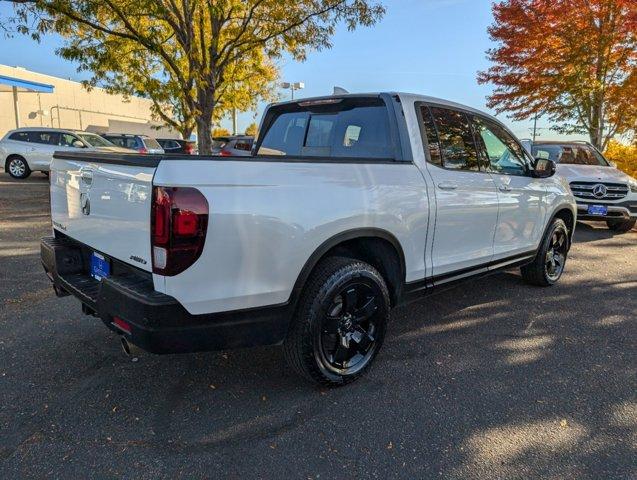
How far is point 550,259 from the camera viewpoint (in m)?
5.26

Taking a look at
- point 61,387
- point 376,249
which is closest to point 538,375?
point 376,249

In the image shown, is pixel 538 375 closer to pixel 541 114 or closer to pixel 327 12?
pixel 327 12

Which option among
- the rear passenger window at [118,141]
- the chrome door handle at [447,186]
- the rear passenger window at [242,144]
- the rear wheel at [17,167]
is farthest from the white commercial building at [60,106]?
the chrome door handle at [447,186]

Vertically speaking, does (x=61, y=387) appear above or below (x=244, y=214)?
below

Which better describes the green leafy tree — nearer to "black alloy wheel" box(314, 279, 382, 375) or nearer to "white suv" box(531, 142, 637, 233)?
"white suv" box(531, 142, 637, 233)

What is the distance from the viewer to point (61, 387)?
297cm

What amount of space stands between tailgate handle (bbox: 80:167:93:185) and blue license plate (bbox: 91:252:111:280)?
436 millimetres

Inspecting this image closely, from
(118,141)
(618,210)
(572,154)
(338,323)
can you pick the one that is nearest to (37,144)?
(118,141)

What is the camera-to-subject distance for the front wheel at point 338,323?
2.73m

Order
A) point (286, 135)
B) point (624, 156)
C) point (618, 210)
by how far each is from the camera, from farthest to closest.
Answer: point (624, 156) < point (618, 210) < point (286, 135)

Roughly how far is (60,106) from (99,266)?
40336mm

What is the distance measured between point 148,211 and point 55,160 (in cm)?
152

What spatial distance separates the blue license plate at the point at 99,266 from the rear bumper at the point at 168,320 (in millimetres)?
85

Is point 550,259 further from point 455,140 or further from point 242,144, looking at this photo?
point 242,144
